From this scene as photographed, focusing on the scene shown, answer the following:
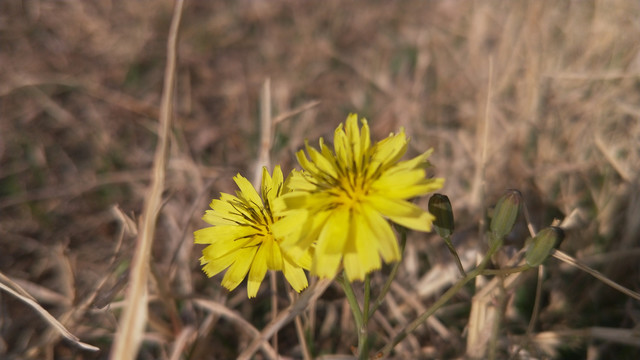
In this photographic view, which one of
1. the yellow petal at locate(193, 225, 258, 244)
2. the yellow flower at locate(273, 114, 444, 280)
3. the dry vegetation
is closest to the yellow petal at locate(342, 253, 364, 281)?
the yellow flower at locate(273, 114, 444, 280)

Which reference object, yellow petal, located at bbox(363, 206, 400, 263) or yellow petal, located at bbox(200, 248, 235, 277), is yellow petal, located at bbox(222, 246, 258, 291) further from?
yellow petal, located at bbox(363, 206, 400, 263)

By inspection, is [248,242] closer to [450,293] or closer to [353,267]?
[353,267]

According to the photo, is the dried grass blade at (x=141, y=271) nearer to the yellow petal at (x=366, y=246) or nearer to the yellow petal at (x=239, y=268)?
the yellow petal at (x=239, y=268)

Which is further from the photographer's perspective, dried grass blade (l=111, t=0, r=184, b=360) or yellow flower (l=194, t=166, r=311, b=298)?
yellow flower (l=194, t=166, r=311, b=298)

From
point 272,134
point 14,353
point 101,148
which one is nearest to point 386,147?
point 272,134

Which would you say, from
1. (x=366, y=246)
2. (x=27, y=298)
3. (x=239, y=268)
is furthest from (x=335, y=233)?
(x=27, y=298)

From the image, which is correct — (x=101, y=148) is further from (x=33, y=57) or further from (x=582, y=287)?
(x=582, y=287)
